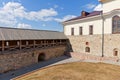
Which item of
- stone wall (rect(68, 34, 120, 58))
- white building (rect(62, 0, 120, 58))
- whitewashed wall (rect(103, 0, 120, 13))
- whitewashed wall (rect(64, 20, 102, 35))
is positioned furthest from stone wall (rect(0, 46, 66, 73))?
whitewashed wall (rect(103, 0, 120, 13))

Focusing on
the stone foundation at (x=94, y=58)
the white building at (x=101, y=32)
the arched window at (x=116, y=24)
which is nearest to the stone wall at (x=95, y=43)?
the white building at (x=101, y=32)

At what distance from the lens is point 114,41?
63.0 feet

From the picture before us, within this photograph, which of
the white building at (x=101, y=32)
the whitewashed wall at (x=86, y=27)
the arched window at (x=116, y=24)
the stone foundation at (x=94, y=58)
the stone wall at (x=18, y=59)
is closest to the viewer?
the stone wall at (x=18, y=59)

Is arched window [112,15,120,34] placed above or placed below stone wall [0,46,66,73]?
above

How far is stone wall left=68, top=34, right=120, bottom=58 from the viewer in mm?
19289

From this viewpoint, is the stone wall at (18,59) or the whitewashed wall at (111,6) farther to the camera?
the whitewashed wall at (111,6)

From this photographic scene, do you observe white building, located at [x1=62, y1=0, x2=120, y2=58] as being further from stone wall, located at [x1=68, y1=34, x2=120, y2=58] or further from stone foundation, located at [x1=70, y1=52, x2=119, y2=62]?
stone foundation, located at [x1=70, y1=52, x2=119, y2=62]

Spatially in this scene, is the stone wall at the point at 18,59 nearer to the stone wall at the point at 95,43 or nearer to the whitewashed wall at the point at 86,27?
the stone wall at the point at 95,43

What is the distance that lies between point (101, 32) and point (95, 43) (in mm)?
2517

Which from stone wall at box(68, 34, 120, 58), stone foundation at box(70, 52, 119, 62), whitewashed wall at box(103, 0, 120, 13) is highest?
whitewashed wall at box(103, 0, 120, 13)

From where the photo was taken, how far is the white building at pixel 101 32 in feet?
62.7

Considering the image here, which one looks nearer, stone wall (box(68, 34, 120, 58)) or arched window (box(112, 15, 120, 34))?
arched window (box(112, 15, 120, 34))

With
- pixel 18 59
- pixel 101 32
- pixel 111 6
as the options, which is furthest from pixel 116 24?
pixel 18 59

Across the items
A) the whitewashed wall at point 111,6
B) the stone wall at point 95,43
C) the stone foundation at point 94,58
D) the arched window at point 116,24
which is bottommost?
the stone foundation at point 94,58
